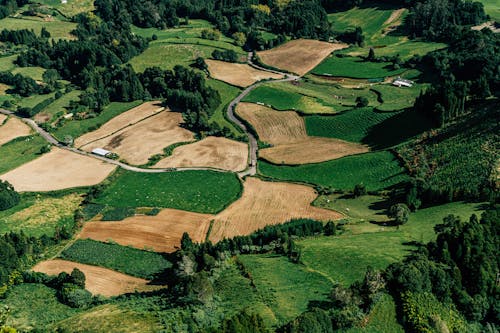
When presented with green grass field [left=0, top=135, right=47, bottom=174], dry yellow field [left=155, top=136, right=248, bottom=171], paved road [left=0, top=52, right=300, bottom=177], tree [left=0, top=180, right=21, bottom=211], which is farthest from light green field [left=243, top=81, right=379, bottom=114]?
tree [left=0, top=180, right=21, bottom=211]

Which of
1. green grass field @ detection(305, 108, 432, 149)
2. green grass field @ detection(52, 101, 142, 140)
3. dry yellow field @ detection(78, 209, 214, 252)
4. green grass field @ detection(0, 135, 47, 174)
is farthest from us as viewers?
green grass field @ detection(52, 101, 142, 140)

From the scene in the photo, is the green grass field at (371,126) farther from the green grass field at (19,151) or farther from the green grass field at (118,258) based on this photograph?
the green grass field at (19,151)

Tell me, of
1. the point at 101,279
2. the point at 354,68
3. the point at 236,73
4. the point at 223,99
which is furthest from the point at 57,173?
the point at 354,68

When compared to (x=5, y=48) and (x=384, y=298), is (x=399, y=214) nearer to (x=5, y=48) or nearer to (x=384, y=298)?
(x=384, y=298)

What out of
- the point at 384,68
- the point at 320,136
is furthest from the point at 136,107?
the point at 384,68

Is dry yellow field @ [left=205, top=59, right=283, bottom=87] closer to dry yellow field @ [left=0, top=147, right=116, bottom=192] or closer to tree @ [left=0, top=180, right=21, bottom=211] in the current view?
dry yellow field @ [left=0, top=147, right=116, bottom=192]

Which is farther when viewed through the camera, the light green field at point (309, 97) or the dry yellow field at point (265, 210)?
the light green field at point (309, 97)

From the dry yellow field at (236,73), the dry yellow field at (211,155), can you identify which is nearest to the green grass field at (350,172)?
the dry yellow field at (211,155)
